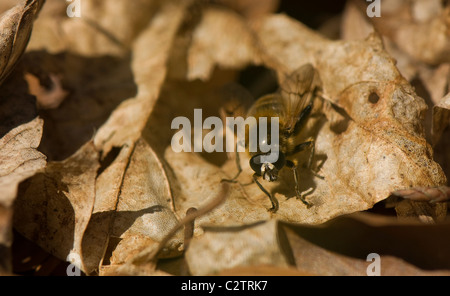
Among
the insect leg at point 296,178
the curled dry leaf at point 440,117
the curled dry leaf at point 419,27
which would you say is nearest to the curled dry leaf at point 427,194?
the insect leg at point 296,178

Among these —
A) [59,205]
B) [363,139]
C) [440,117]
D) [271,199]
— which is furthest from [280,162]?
[59,205]

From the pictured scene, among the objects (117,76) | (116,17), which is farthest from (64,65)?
(116,17)

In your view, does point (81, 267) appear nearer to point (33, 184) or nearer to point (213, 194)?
point (33, 184)

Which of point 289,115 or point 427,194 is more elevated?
point 289,115

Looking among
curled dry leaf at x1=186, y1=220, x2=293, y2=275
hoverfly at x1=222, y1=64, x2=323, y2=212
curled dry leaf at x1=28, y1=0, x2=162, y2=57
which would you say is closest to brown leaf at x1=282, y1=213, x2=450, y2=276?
curled dry leaf at x1=186, y1=220, x2=293, y2=275

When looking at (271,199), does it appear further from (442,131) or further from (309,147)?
(442,131)
